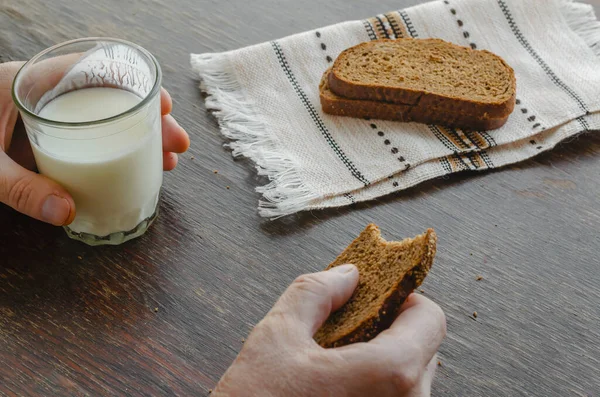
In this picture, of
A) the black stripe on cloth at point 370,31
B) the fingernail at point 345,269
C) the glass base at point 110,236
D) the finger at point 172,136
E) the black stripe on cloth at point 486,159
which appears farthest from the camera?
the black stripe on cloth at point 370,31

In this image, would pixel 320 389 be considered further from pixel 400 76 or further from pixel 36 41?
pixel 36 41

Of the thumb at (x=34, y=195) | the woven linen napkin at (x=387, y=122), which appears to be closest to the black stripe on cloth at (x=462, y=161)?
the woven linen napkin at (x=387, y=122)

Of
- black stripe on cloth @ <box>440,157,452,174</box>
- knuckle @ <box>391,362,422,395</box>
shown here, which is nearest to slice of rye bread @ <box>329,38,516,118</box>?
black stripe on cloth @ <box>440,157,452,174</box>

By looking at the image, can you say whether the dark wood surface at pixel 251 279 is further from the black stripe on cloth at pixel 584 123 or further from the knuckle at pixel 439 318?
the knuckle at pixel 439 318

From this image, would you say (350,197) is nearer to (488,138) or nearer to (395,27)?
(488,138)

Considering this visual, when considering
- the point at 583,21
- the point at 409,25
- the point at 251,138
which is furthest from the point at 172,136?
the point at 583,21

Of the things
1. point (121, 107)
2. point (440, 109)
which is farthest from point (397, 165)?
point (121, 107)
